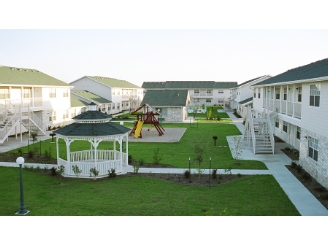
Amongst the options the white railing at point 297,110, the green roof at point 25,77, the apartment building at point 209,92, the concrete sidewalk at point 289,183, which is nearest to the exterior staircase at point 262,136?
the concrete sidewalk at point 289,183

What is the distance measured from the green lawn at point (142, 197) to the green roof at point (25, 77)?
16797 millimetres

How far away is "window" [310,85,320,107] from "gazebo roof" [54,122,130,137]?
9833mm

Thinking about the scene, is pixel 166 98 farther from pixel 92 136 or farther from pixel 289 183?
pixel 289 183

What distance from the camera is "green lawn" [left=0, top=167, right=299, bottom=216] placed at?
11.4m

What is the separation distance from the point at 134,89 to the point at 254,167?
2308 inches

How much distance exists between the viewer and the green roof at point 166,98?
47881 millimetres

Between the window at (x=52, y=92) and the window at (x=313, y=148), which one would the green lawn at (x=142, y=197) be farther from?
the window at (x=52, y=92)

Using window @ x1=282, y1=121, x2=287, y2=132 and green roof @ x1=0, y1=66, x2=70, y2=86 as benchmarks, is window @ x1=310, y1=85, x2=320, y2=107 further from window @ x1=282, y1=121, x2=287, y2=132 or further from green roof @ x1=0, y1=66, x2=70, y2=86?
green roof @ x1=0, y1=66, x2=70, y2=86

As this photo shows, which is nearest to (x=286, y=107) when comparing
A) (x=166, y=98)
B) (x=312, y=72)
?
(x=312, y=72)

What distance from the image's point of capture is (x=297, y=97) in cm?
2353

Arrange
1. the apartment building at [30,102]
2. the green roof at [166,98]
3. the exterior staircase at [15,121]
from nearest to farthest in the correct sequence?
the exterior staircase at [15,121] < the apartment building at [30,102] < the green roof at [166,98]

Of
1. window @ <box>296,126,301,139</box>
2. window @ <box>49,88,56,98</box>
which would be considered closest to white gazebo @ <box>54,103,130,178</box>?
window @ <box>296,126,301,139</box>

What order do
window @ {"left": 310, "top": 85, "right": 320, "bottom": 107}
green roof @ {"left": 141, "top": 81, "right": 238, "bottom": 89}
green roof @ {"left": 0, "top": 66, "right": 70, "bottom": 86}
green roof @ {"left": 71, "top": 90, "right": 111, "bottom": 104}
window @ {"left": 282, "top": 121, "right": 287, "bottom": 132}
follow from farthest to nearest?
green roof @ {"left": 141, "top": 81, "right": 238, "bottom": 89}, green roof @ {"left": 71, "top": 90, "right": 111, "bottom": 104}, green roof @ {"left": 0, "top": 66, "right": 70, "bottom": 86}, window @ {"left": 282, "top": 121, "right": 287, "bottom": 132}, window @ {"left": 310, "top": 85, "right": 320, "bottom": 107}

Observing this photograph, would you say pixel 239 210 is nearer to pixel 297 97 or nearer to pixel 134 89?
pixel 297 97
